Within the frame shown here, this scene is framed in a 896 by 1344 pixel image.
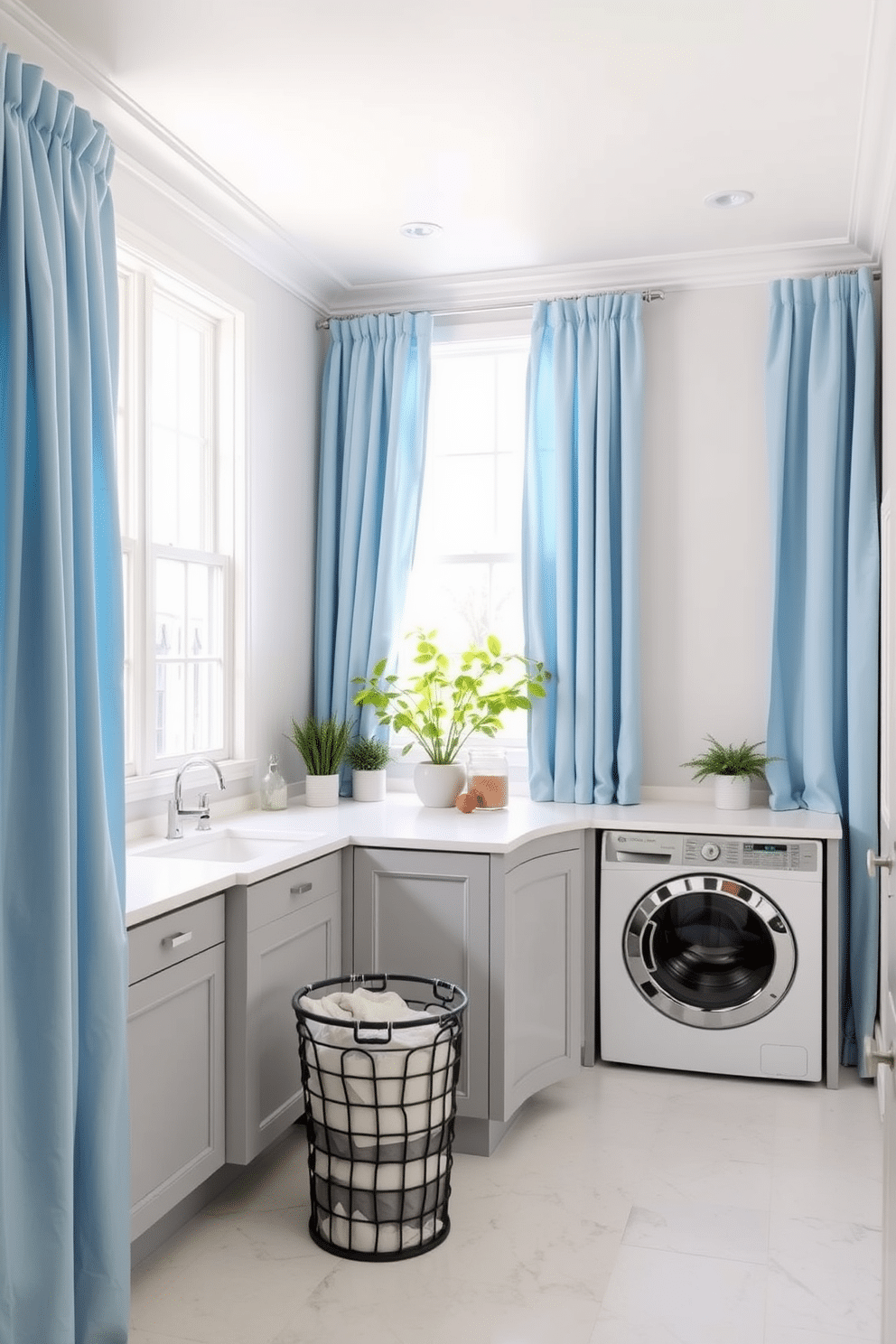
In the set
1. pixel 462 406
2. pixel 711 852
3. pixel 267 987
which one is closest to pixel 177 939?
pixel 267 987

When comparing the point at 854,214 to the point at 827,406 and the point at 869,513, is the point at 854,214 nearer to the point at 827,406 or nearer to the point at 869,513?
the point at 827,406

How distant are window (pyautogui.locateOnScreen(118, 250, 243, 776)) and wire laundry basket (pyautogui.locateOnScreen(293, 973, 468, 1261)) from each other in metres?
1.04

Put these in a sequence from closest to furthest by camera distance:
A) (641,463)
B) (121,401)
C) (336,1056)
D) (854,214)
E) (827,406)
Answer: (336,1056), (121,401), (854,214), (827,406), (641,463)

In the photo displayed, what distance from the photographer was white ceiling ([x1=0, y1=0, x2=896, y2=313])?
8.00 ft

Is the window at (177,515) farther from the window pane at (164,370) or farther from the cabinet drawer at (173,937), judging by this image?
the cabinet drawer at (173,937)

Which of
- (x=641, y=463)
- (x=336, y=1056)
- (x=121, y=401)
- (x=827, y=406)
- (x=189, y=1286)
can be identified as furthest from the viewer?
(x=641, y=463)

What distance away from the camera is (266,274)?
3867mm

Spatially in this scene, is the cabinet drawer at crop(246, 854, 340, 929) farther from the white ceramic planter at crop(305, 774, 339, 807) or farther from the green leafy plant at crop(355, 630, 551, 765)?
the green leafy plant at crop(355, 630, 551, 765)

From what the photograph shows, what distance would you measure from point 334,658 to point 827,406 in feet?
6.30

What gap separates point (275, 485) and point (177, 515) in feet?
1.78

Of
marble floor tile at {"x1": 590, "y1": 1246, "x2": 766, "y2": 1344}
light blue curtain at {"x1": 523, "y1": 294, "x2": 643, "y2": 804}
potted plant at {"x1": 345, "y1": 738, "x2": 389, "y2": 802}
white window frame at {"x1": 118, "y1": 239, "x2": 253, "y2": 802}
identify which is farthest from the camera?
potted plant at {"x1": 345, "y1": 738, "x2": 389, "y2": 802}

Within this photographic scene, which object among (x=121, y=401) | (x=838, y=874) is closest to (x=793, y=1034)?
(x=838, y=874)

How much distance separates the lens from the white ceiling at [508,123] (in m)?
2.44

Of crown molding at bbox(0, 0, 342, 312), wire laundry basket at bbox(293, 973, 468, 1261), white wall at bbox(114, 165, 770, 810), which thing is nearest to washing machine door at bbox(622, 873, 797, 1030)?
white wall at bbox(114, 165, 770, 810)
